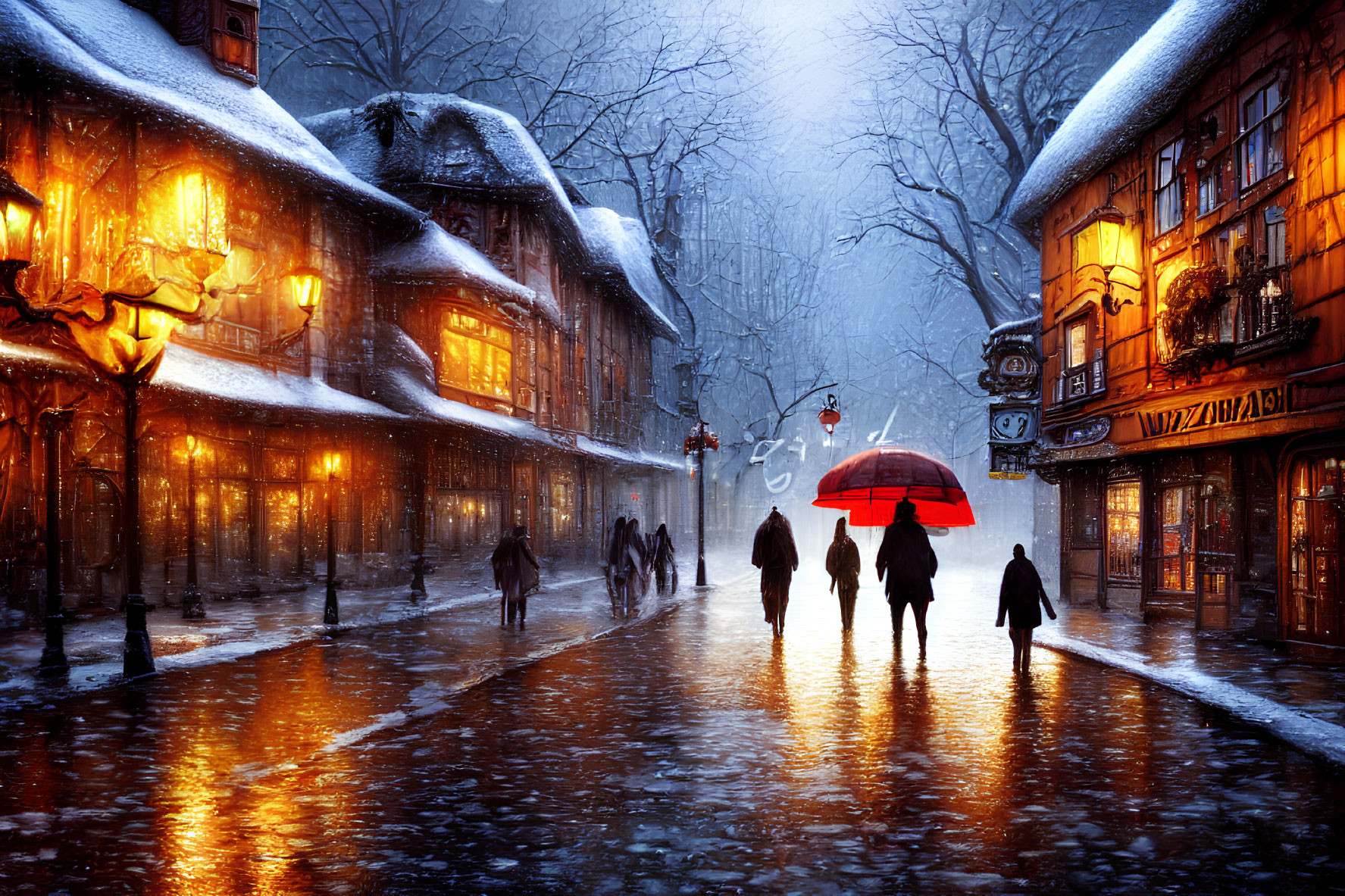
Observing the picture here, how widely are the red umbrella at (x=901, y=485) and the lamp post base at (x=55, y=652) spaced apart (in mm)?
9297

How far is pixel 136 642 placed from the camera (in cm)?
1157

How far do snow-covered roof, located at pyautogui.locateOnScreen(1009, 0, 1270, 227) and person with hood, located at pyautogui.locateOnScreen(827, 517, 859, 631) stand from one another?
27.7 ft

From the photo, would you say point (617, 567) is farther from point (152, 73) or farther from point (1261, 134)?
point (1261, 134)

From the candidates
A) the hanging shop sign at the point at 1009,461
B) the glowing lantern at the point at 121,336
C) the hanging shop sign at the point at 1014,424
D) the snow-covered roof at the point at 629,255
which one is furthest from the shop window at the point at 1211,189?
the snow-covered roof at the point at 629,255

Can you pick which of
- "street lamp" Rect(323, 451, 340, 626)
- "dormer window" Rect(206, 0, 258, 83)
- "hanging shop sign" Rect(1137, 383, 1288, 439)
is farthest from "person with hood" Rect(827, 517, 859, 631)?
"dormer window" Rect(206, 0, 258, 83)

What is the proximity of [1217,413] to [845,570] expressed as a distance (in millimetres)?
5690

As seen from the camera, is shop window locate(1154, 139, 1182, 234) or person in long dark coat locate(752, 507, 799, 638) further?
shop window locate(1154, 139, 1182, 234)

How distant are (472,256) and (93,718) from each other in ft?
63.4

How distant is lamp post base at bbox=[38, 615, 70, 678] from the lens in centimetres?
1128

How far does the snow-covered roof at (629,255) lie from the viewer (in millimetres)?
35656

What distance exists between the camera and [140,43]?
18.8 m

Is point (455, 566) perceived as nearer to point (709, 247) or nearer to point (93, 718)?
point (93, 718)

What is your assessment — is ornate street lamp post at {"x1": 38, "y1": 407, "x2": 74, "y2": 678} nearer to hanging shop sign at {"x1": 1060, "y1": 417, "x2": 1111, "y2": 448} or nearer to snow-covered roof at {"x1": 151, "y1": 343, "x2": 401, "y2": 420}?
snow-covered roof at {"x1": 151, "y1": 343, "x2": 401, "y2": 420}

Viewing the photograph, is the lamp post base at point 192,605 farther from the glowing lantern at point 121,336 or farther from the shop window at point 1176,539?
the shop window at point 1176,539
